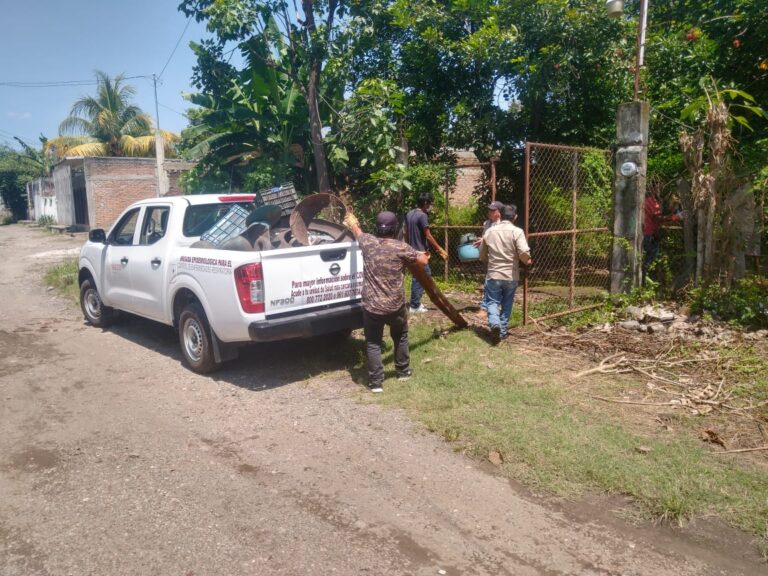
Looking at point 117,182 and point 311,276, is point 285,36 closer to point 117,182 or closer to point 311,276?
point 311,276

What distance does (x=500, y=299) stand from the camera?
7.29 meters

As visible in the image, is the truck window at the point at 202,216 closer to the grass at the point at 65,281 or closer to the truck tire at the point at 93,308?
the truck tire at the point at 93,308

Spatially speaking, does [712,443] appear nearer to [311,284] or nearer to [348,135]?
[311,284]

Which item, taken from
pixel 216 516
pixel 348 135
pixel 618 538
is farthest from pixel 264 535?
pixel 348 135

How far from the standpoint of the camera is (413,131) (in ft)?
38.8

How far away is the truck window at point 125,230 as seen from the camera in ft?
26.2

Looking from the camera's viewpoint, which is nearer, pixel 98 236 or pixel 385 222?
pixel 385 222

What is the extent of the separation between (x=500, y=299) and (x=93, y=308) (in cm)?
597

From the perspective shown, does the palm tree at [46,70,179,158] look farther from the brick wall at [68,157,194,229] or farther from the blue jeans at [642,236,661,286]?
the blue jeans at [642,236,661,286]

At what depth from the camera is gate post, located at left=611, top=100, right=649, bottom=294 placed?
7871 mm

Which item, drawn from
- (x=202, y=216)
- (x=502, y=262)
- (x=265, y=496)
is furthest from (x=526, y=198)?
(x=265, y=496)

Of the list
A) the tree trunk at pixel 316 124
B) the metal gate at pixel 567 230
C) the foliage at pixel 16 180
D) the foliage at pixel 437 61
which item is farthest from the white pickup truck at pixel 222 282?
the foliage at pixel 16 180

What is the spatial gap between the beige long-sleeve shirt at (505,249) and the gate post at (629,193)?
67.8 inches

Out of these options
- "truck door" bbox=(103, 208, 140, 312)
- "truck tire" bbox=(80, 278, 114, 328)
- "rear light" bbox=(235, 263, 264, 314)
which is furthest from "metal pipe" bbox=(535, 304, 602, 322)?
"truck tire" bbox=(80, 278, 114, 328)
